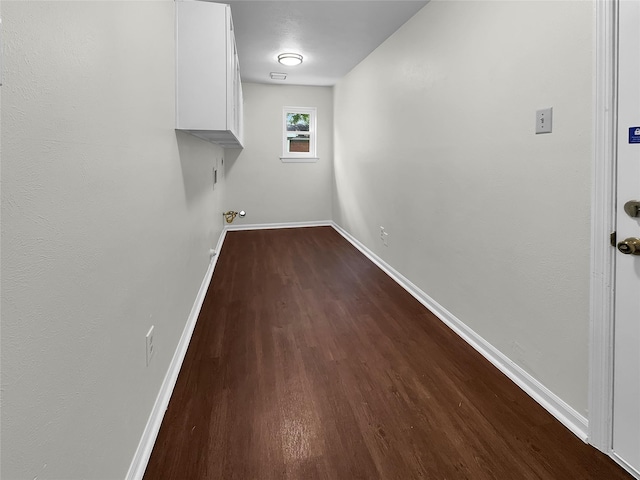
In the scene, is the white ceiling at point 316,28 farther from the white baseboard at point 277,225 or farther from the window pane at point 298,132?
the white baseboard at point 277,225

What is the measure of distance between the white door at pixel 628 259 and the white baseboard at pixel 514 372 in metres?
0.17

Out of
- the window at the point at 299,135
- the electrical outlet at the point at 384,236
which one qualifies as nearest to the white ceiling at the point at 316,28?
the window at the point at 299,135

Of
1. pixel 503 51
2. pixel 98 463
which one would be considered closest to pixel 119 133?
pixel 98 463

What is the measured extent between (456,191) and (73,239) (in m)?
2.16

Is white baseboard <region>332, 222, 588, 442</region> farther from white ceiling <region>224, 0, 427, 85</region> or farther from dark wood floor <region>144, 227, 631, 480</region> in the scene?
white ceiling <region>224, 0, 427, 85</region>

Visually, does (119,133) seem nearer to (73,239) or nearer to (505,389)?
(73,239)

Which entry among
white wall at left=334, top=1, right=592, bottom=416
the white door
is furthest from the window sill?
the white door

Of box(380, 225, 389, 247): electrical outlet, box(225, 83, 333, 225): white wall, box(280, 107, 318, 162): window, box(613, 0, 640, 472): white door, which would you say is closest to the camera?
box(613, 0, 640, 472): white door

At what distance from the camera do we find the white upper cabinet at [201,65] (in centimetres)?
198

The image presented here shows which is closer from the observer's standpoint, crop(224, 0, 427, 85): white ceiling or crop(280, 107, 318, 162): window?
crop(224, 0, 427, 85): white ceiling

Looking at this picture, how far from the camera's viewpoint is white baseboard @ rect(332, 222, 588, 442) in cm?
152

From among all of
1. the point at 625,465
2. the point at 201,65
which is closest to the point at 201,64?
the point at 201,65

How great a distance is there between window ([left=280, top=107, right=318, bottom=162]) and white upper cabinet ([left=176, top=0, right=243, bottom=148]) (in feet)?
12.8

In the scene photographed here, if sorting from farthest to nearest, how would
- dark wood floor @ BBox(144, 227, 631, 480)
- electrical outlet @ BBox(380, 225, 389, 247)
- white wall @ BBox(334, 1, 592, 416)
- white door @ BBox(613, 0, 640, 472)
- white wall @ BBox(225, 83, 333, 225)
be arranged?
white wall @ BBox(225, 83, 333, 225)
electrical outlet @ BBox(380, 225, 389, 247)
white wall @ BBox(334, 1, 592, 416)
dark wood floor @ BBox(144, 227, 631, 480)
white door @ BBox(613, 0, 640, 472)
